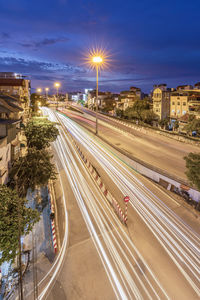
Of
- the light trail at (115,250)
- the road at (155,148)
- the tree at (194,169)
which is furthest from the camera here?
the road at (155,148)

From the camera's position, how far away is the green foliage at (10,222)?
7.95m

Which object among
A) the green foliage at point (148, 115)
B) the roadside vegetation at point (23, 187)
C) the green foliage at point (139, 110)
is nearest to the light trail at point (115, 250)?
the roadside vegetation at point (23, 187)

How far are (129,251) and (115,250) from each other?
777 millimetres

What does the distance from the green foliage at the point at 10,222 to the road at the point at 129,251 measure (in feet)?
8.59

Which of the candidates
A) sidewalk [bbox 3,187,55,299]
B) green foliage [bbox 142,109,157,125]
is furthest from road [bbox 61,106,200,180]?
green foliage [bbox 142,109,157,125]

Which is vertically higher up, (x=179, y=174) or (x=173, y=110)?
(x=173, y=110)

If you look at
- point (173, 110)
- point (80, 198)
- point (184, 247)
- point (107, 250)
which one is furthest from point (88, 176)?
point (173, 110)

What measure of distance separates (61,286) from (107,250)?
3.00m

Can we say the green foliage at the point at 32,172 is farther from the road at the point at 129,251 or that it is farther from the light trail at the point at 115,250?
the light trail at the point at 115,250

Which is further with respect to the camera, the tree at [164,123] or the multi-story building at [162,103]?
the multi-story building at [162,103]

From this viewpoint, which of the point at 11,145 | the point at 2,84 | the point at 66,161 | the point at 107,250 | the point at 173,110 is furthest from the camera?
the point at 173,110

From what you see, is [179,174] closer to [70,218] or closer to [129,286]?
[70,218]

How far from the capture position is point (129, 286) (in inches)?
330

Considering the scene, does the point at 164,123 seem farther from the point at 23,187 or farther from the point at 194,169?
the point at 23,187
